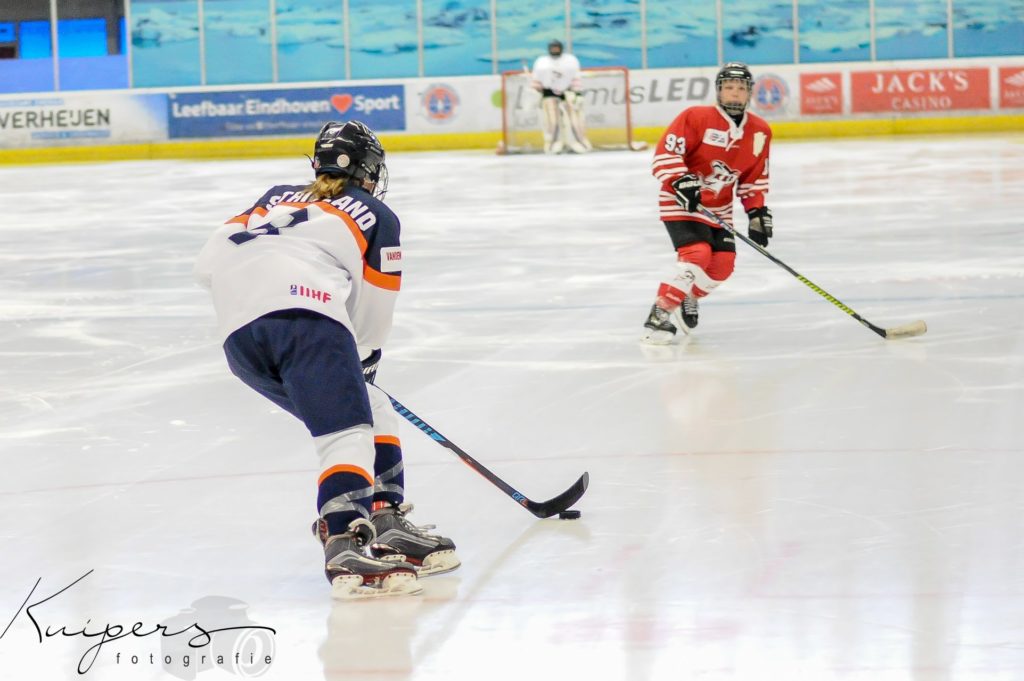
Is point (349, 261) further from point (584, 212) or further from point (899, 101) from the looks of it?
point (899, 101)

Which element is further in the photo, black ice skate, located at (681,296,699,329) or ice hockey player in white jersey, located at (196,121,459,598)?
black ice skate, located at (681,296,699,329)

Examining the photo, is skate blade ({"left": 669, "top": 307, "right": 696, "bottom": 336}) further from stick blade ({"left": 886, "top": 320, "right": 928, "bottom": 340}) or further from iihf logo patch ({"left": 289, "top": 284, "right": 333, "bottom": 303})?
iihf logo patch ({"left": 289, "top": 284, "right": 333, "bottom": 303})

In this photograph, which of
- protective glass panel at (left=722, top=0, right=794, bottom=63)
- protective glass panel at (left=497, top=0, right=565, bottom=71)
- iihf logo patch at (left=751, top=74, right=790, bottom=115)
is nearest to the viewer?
iihf logo patch at (left=751, top=74, right=790, bottom=115)

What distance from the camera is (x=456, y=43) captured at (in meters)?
20.1

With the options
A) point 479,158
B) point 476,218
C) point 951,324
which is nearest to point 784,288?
point 951,324

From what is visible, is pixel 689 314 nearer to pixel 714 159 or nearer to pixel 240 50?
pixel 714 159

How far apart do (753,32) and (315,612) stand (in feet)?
58.6

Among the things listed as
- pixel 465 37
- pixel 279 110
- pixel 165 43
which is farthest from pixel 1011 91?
pixel 165 43

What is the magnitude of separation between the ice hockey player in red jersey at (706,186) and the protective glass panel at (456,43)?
1447cm

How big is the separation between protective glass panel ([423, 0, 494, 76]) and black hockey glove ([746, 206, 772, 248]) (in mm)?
14535

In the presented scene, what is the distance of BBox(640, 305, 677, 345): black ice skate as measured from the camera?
5680 millimetres

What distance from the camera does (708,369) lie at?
518 cm

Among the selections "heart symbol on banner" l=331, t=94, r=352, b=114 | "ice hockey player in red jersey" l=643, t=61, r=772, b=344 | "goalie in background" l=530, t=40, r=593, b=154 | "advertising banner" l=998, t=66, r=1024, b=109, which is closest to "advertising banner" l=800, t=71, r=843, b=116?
"advertising banner" l=998, t=66, r=1024, b=109

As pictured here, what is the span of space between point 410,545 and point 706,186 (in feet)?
10.7
